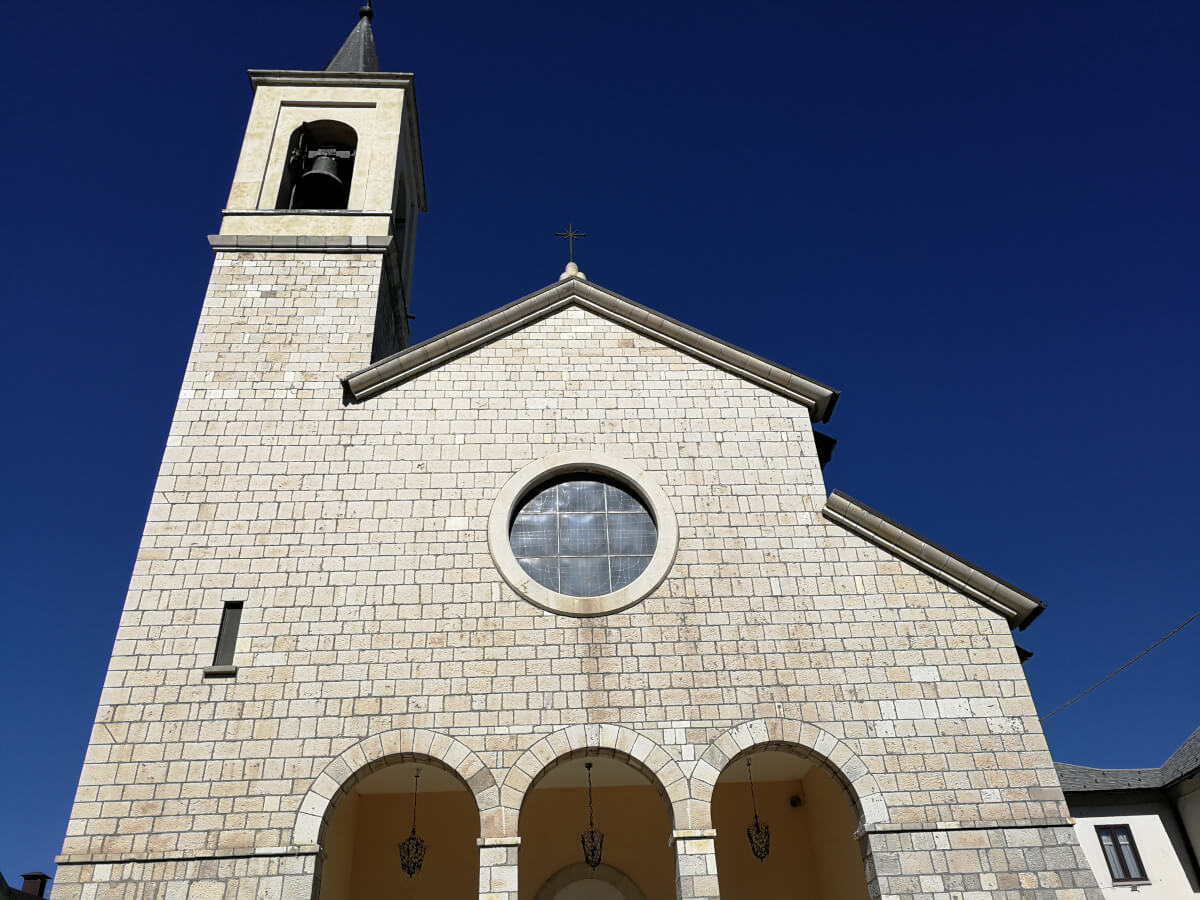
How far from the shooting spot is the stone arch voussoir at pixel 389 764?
26.8 ft

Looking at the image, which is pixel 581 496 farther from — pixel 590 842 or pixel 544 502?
pixel 590 842

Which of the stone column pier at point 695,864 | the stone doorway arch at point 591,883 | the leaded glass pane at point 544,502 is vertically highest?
the leaded glass pane at point 544,502

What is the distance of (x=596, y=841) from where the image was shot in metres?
10.8

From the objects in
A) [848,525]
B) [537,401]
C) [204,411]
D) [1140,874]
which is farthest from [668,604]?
[1140,874]

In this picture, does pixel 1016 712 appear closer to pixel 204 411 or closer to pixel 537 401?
pixel 537 401

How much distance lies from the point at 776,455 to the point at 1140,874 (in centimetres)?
1134

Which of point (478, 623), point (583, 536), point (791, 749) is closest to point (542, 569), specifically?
point (583, 536)

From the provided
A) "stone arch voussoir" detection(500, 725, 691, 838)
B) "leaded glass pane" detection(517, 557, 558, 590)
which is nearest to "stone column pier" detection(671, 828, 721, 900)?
"stone arch voussoir" detection(500, 725, 691, 838)

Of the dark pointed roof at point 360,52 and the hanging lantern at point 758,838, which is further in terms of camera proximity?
the dark pointed roof at point 360,52

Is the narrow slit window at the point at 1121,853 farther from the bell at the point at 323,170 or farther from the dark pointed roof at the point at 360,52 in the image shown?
the dark pointed roof at the point at 360,52

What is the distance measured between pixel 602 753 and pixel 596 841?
273 cm

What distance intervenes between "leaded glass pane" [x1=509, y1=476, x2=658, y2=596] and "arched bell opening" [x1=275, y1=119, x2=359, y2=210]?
255 inches

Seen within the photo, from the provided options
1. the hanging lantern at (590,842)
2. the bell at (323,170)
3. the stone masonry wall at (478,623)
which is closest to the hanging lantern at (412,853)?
the hanging lantern at (590,842)

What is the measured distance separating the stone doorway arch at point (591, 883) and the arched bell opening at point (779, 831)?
122 centimetres
